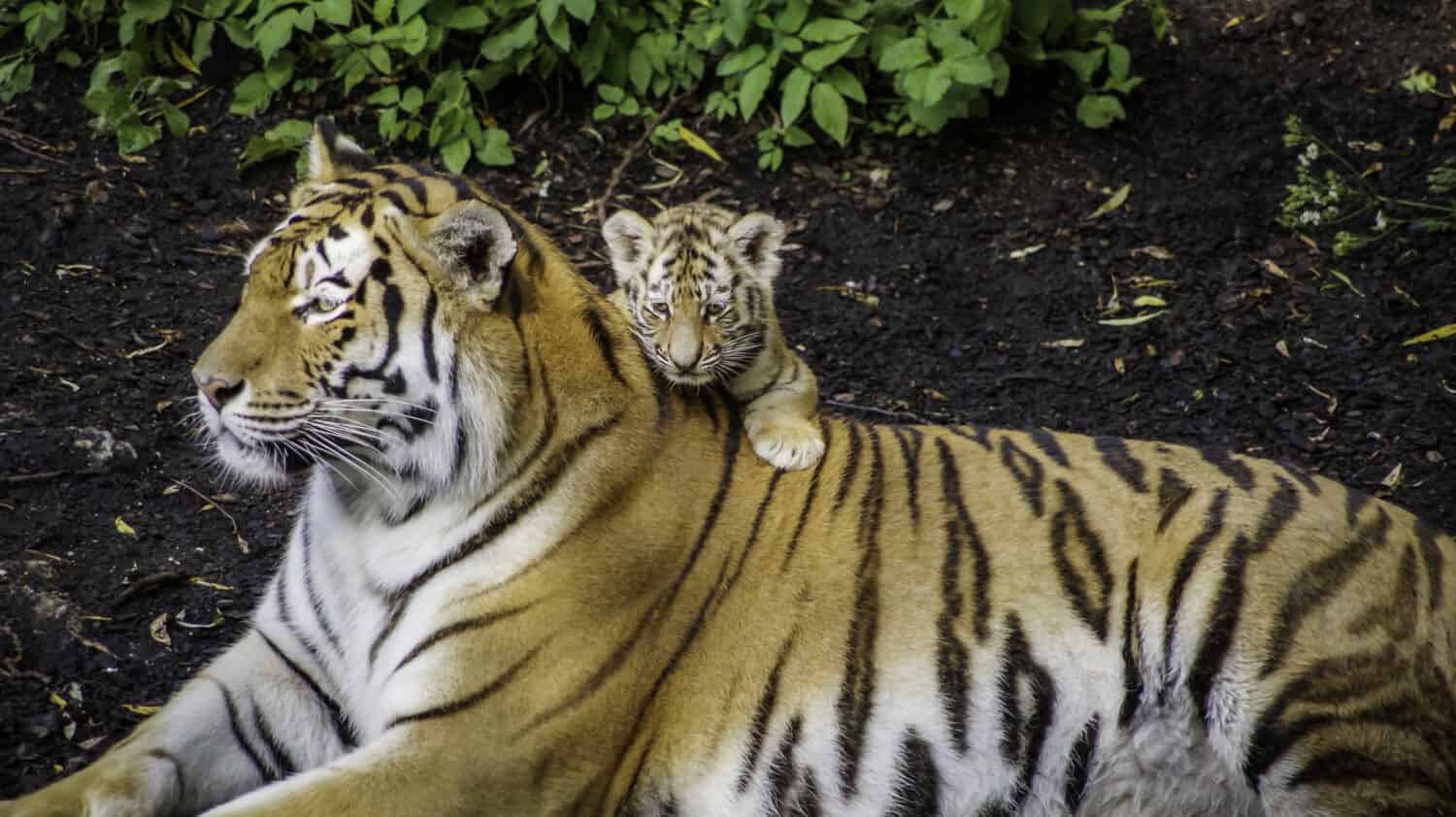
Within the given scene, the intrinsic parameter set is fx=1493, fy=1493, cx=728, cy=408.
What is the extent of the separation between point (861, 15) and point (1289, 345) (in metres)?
1.71

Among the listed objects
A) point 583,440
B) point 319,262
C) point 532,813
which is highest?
point 319,262

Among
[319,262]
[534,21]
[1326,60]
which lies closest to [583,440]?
[319,262]

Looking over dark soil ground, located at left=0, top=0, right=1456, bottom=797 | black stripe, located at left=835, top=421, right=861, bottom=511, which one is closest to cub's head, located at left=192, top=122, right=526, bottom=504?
black stripe, located at left=835, top=421, right=861, bottom=511

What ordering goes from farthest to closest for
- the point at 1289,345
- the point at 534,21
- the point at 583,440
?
the point at 534,21
the point at 1289,345
the point at 583,440

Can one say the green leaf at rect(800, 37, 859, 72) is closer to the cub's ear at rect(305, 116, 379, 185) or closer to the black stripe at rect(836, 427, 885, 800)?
the cub's ear at rect(305, 116, 379, 185)

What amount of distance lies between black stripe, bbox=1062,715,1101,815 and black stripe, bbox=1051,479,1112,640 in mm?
169

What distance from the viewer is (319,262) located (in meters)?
2.57

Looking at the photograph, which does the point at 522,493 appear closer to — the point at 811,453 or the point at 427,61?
the point at 811,453

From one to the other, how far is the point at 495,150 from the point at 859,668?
2.79 m

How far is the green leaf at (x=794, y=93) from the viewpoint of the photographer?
4.86 meters

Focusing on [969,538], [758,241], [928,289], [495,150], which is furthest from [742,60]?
[969,538]

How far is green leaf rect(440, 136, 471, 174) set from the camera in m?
4.88

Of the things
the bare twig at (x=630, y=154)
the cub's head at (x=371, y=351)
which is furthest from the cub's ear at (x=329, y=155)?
the bare twig at (x=630, y=154)

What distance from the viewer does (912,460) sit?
3.00m
